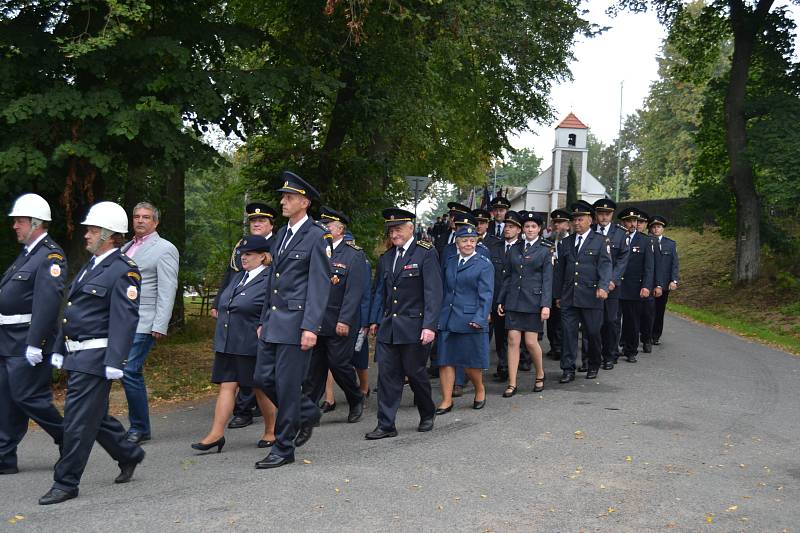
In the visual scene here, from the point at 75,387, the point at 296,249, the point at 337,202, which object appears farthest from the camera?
the point at 337,202

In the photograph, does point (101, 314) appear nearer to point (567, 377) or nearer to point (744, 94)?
point (567, 377)

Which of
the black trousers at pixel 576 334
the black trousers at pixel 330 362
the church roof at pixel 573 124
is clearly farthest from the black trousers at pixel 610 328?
the church roof at pixel 573 124

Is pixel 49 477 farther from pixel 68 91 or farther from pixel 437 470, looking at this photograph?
pixel 68 91

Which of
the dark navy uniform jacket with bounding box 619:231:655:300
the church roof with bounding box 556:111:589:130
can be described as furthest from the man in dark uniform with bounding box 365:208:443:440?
the church roof with bounding box 556:111:589:130

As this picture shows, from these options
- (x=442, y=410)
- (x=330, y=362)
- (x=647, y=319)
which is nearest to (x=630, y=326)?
(x=647, y=319)

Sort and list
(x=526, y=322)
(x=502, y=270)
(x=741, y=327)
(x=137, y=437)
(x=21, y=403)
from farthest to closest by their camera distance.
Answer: (x=741, y=327) → (x=502, y=270) → (x=526, y=322) → (x=137, y=437) → (x=21, y=403)

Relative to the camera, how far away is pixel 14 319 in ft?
21.7

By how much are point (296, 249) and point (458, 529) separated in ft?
8.44

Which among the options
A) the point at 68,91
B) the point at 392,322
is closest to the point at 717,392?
the point at 392,322

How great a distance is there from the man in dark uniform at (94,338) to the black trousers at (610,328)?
7.70 meters

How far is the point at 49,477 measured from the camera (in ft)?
21.6

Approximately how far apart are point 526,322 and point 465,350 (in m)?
1.42

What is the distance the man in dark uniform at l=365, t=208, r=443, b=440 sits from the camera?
8.03 meters

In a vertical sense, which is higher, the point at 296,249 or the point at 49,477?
the point at 296,249
